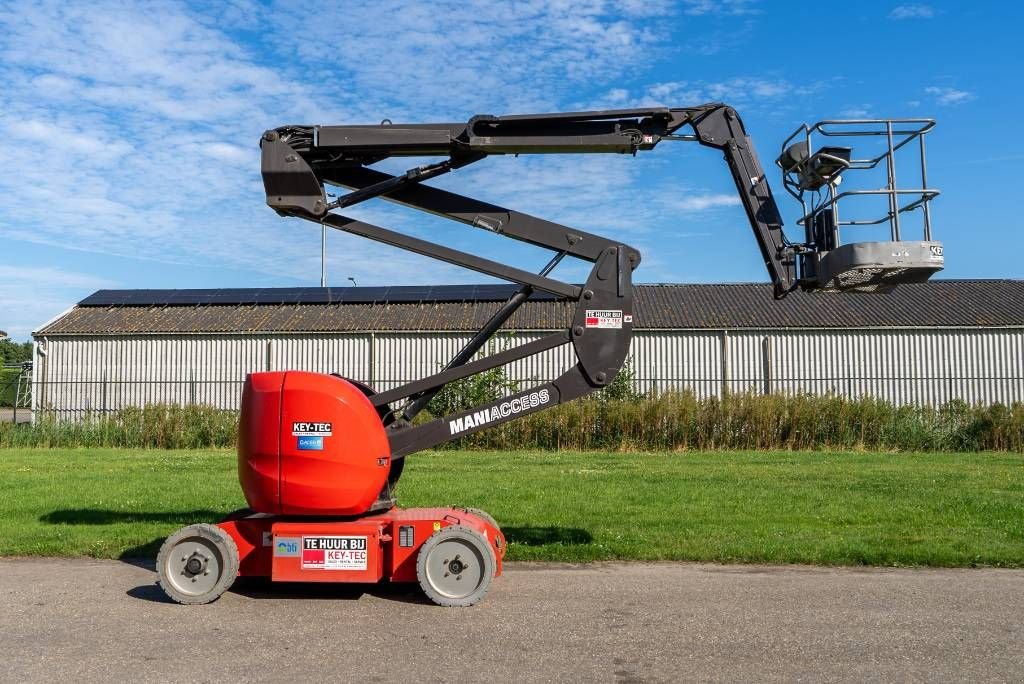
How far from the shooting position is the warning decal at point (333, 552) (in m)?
7.14

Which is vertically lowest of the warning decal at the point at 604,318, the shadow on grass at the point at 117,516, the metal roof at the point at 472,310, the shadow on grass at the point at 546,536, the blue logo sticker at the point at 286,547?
the shadow on grass at the point at 546,536

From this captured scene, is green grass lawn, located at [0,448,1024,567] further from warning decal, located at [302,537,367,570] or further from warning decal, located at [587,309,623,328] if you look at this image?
warning decal, located at [587,309,623,328]

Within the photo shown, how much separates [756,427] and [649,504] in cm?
1108

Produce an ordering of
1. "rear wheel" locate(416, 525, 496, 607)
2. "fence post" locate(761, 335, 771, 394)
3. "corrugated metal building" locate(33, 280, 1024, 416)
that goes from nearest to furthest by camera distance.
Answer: "rear wheel" locate(416, 525, 496, 607) → "corrugated metal building" locate(33, 280, 1024, 416) → "fence post" locate(761, 335, 771, 394)

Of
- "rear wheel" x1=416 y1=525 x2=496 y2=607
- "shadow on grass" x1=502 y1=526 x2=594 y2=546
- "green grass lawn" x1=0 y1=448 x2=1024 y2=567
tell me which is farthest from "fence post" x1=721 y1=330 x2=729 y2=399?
"rear wheel" x1=416 y1=525 x2=496 y2=607

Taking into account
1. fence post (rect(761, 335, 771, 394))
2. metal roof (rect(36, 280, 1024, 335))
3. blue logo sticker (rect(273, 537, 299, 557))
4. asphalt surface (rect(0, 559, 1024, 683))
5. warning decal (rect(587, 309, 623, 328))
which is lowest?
asphalt surface (rect(0, 559, 1024, 683))

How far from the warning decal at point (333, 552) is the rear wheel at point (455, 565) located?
0.48 metres

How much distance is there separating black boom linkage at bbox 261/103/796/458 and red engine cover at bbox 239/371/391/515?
1.87 feet

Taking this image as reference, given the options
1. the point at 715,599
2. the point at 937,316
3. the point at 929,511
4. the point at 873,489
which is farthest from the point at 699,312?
the point at 715,599

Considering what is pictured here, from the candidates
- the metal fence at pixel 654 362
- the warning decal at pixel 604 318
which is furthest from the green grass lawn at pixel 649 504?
the metal fence at pixel 654 362

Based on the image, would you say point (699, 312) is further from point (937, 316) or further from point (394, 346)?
point (394, 346)

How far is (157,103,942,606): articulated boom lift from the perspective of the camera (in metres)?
7.09

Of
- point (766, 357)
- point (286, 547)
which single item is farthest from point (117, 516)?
point (766, 357)

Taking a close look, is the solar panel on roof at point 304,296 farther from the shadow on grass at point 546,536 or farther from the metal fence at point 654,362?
the shadow on grass at point 546,536
